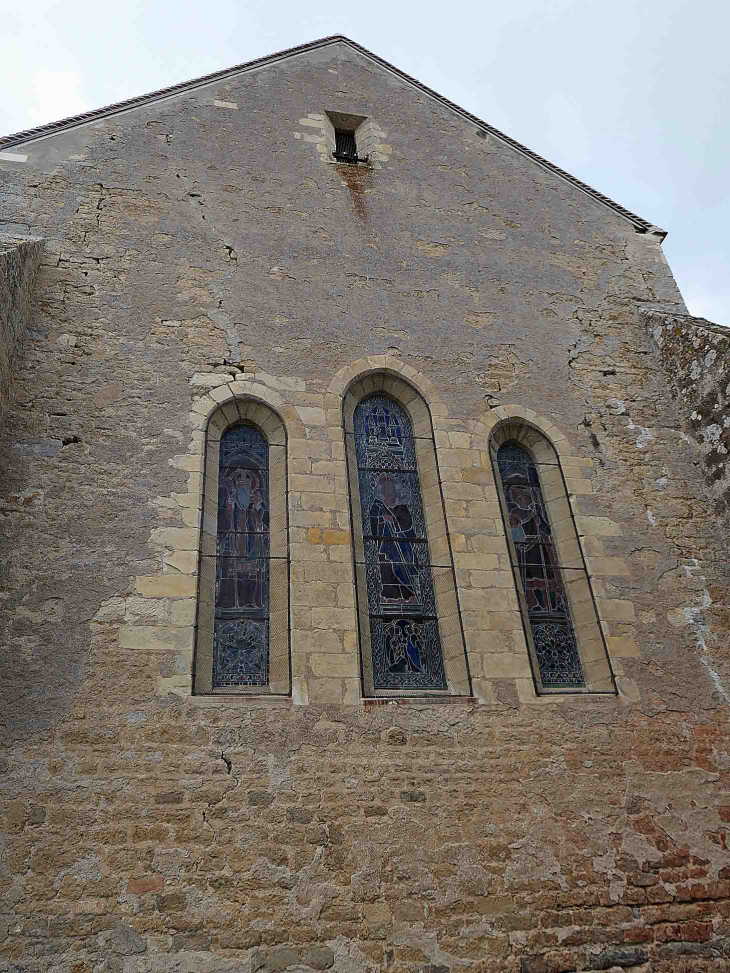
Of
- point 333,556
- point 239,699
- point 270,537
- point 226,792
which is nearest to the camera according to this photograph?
point 226,792

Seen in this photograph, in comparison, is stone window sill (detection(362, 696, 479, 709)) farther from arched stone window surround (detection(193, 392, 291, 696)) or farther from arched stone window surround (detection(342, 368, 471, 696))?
arched stone window surround (detection(193, 392, 291, 696))

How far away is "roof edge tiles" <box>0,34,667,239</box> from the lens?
6109mm

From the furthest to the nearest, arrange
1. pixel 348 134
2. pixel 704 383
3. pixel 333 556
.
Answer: pixel 348 134 < pixel 704 383 < pixel 333 556

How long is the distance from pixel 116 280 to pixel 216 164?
1.62m

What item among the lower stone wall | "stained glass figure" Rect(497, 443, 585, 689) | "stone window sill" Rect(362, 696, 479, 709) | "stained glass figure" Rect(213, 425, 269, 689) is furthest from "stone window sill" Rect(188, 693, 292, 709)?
"stained glass figure" Rect(497, 443, 585, 689)

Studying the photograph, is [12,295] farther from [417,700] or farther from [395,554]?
[417,700]

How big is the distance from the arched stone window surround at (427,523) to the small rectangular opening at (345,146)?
8.30ft

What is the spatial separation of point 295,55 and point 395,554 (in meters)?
5.51

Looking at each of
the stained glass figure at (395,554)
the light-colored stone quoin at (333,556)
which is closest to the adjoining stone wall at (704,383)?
the light-colored stone quoin at (333,556)

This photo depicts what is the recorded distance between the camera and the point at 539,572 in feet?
A: 16.8

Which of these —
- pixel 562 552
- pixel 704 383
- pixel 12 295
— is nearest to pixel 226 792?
pixel 562 552

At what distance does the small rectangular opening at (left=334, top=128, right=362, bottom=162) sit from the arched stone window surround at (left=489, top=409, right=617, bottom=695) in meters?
3.16

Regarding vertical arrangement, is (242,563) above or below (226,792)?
above

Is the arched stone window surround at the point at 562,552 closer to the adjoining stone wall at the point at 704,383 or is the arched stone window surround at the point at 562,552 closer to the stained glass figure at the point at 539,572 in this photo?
the stained glass figure at the point at 539,572
